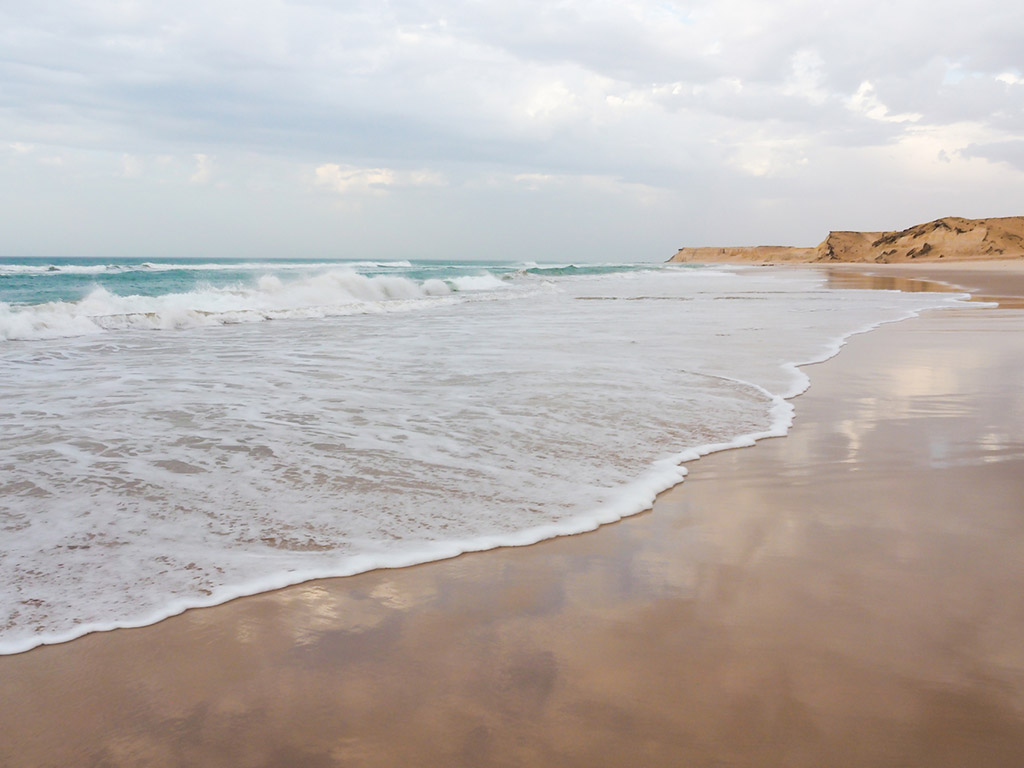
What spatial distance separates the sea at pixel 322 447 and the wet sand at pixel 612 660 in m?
0.26

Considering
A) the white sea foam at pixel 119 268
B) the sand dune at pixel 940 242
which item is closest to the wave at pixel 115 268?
the white sea foam at pixel 119 268

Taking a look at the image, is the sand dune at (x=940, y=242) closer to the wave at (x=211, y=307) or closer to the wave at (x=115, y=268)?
the wave at (x=115, y=268)

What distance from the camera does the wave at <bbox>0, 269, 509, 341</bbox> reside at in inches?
443

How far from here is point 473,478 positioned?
3490 millimetres

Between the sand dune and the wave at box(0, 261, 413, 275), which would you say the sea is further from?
the sand dune

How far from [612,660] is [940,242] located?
232ft

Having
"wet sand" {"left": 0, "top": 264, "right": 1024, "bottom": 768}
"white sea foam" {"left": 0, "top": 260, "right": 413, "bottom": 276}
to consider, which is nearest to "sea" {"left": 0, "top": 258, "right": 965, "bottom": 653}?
"wet sand" {"left": 0, "top": 264, "right": 1024, "bottom": 768}

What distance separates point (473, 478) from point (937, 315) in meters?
11.9

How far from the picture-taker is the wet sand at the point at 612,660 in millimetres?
1587

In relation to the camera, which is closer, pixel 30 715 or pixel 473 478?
pixel 30 715

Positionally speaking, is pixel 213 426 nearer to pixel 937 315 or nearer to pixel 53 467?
pixel 53 467

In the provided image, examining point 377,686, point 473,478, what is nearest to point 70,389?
point 473,478

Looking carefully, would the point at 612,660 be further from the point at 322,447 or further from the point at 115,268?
the point at 115,268

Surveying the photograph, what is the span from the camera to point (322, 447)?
4004 millimetres
